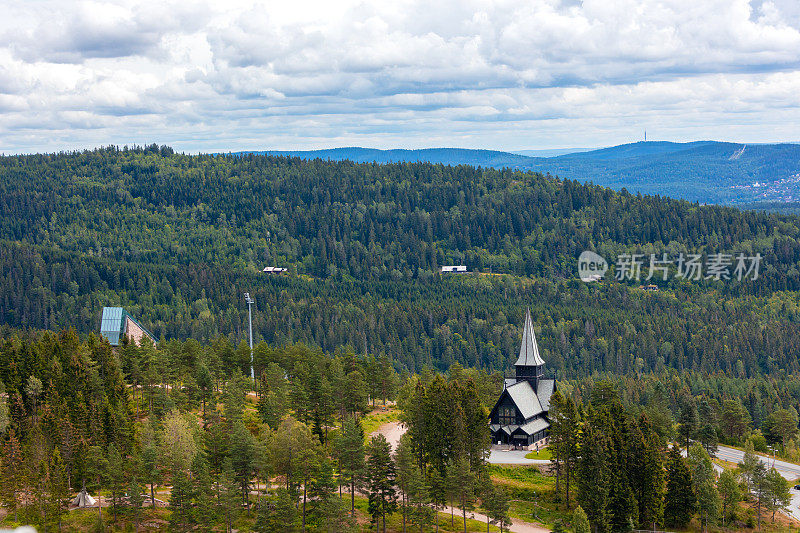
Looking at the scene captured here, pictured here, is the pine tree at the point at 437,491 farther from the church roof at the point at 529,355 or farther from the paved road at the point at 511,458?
the church roof at the point at 529,355

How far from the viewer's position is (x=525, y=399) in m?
106

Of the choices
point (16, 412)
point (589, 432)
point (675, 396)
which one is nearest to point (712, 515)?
point (589, 432)

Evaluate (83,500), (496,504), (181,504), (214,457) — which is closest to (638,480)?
(496,504)

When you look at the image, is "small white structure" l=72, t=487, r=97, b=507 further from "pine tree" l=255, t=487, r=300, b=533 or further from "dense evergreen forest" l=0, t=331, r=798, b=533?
"pine tree" l=255, t=487, r=300, b=533

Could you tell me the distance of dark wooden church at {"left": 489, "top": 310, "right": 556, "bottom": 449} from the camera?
104375 millimetres

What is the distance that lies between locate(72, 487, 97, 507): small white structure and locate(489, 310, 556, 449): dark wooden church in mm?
44833

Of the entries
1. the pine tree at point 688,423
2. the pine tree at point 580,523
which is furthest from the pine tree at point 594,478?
the pine tree at point 688,423

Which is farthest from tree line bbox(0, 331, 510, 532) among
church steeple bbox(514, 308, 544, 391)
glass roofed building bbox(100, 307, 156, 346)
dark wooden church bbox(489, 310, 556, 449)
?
glass roofed building bbox(100, 307, 156, 346)

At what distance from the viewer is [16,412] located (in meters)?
83.6

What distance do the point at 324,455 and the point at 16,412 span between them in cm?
2877

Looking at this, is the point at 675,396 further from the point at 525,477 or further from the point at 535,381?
the point at 525,477

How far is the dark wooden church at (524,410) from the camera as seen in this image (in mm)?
104375

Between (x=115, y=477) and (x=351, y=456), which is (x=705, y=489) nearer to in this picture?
(x=351, y=456)

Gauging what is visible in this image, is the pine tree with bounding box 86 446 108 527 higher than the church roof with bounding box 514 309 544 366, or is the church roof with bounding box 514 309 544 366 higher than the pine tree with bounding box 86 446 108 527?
the church roof with bounding box 514 309 544 366
